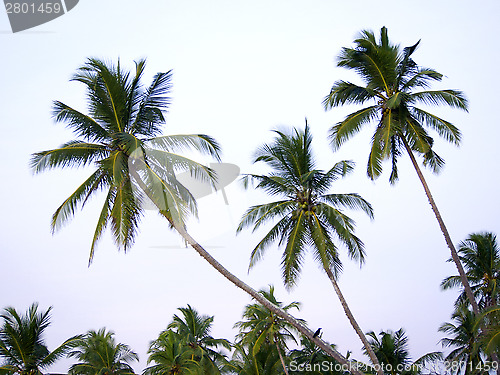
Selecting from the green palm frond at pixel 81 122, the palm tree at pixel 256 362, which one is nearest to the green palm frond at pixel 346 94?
the green palm frond at pixel 81 122

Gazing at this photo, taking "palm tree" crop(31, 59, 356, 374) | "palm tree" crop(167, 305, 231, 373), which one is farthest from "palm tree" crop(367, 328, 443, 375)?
"palm tree" crop(31, 59, 356, 374)

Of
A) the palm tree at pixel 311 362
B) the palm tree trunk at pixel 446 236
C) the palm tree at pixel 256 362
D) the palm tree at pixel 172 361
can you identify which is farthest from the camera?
the palm tree at pixel 256 362

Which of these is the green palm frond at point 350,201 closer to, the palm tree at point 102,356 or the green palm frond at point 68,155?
the green palm frond at point 68,155

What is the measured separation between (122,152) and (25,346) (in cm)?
1222

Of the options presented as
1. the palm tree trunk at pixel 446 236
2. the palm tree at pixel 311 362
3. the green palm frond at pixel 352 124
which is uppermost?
the green palm frond at pixel 352 124

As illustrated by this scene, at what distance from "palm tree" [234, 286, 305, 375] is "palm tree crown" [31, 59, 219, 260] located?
14.0 meters

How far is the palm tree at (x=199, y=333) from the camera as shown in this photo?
26.6 metres

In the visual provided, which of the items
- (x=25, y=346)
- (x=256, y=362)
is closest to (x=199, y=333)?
(x=256, y=362)

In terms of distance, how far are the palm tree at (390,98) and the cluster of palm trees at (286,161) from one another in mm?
37

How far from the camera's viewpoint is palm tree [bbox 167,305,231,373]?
26627 millimetres

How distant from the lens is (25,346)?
70.8 feet

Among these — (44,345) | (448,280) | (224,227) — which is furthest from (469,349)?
(44,345)

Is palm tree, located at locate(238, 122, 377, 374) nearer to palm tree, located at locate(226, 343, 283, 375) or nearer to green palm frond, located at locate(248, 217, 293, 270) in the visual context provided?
green palm frond, located at locate(248, 217, 293, 270)

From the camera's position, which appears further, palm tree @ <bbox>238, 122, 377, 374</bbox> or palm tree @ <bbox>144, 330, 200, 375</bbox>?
palm tree @ <bbox>144, 330, 200, 375</bbox>
